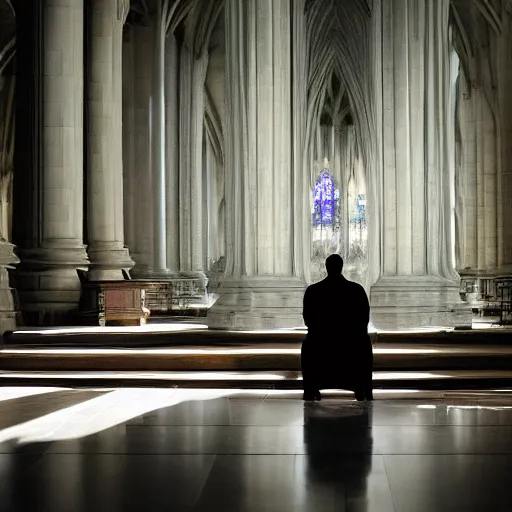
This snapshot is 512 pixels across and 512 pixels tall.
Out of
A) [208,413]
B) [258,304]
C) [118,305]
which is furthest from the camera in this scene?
[118,305]

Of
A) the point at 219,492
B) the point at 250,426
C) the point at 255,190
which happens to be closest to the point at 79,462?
the point at 219,492

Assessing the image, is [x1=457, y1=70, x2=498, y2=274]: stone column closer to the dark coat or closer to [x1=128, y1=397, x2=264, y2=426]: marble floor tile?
the dark coat

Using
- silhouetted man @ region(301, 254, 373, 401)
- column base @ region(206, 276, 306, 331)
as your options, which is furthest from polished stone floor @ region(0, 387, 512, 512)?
column base @ region(206, 276, 306, 331)

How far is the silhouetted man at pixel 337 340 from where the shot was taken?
27.1 feet

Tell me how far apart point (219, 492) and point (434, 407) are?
354cm

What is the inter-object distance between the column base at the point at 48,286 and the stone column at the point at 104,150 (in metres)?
2.06

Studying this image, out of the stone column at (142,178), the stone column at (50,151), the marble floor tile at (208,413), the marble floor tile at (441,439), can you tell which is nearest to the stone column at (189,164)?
the stone column at (142,178)

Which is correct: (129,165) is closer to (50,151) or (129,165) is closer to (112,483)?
(50,151)

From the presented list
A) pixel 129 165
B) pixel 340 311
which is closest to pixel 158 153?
pixel 129 165

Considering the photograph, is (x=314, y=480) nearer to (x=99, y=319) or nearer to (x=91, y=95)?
(x=99, y=319)

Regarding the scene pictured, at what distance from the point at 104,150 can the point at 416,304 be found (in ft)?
27.2

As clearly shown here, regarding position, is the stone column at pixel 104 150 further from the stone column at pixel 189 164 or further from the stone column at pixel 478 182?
the stone column at pixel 478 182

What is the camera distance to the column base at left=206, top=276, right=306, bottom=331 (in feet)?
49.2

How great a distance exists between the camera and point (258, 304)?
15117 mm
